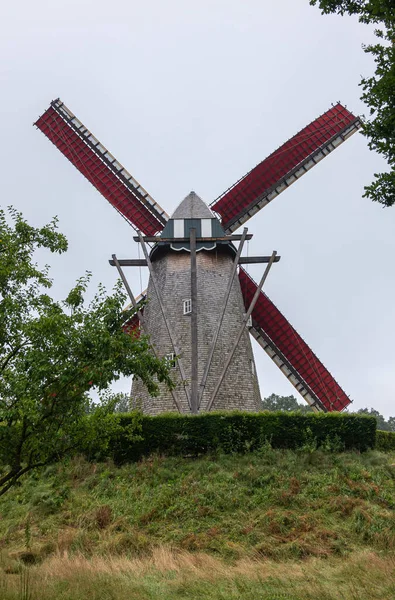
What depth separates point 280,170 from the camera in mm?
28688

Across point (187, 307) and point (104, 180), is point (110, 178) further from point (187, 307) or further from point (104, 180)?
point (187, 307)

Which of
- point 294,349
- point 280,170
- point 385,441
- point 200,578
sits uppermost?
point 280,170

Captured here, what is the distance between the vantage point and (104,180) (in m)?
29.2

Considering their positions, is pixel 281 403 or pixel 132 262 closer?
pixel 132 262

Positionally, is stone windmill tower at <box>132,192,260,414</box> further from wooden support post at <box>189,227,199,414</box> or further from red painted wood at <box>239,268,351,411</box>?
red painted wood at <box>239,268,351,411</box>

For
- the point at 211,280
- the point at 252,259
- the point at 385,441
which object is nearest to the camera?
the point at 385,441

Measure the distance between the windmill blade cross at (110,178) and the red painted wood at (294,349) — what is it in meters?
5.20

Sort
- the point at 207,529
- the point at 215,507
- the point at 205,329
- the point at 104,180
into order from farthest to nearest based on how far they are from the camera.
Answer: the point at 104,180 → the point at 205,329 → the point at 215,507 → the point at 207,529

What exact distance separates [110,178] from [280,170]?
814cm

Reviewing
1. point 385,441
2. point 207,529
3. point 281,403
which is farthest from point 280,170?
point 281,403

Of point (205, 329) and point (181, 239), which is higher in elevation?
point (181, 239)

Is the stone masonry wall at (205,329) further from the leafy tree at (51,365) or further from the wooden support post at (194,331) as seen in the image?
the leafy tree at (51,365)

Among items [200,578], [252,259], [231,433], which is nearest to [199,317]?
[252,259]

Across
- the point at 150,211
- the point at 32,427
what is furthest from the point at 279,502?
the point at 150,211
